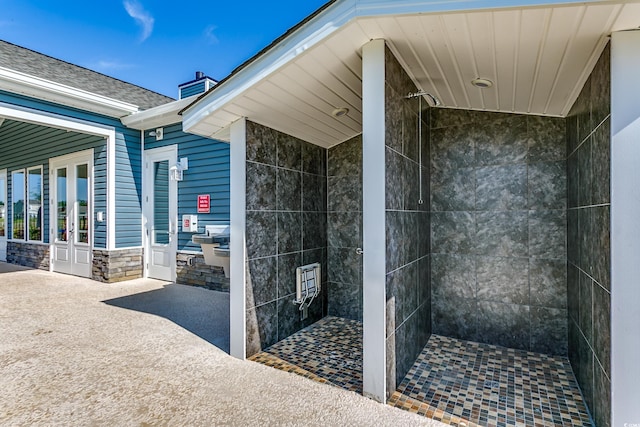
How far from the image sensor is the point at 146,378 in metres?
2.56

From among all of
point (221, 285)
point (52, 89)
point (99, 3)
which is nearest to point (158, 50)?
point (99, 3)

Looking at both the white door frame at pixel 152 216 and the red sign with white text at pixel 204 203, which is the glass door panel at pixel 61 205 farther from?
the red sign with white text at pixel 204 203

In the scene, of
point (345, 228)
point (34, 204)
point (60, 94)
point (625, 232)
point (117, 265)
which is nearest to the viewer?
point (625, 232)

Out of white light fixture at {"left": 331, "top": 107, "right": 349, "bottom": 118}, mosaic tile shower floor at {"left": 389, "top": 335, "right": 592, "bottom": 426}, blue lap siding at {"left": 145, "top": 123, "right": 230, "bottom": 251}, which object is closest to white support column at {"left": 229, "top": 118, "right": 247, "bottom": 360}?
white light fixture at {"left": 331, "top": 107, "right": 349, "bottom": 118}

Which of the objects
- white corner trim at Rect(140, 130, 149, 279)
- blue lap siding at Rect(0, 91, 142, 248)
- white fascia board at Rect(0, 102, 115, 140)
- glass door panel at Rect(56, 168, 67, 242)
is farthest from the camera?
glass door panel at Rect(56, 168, 67, 242)

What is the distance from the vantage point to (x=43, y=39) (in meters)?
7.49

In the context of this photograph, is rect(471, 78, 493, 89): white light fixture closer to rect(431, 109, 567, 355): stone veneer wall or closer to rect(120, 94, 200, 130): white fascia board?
rect(431, 109, 567, 355): stone veneer wall

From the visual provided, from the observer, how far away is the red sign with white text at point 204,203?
5.54m

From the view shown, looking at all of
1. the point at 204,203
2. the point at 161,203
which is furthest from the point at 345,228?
the point at 161,203

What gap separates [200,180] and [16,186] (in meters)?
5.70

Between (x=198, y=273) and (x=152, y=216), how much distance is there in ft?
5.34

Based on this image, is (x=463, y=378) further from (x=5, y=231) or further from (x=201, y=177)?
(x=5, y=231)

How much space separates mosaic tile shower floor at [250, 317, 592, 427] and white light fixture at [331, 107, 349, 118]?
7.13 ft

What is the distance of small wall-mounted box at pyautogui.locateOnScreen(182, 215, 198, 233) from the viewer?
564 cm
